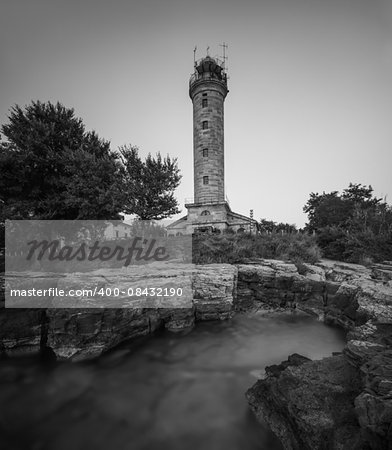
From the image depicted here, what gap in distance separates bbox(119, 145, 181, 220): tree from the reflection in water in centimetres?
1023

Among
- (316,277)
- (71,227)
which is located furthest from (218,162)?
(316,277)

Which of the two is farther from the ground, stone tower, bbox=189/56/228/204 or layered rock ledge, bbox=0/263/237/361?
stone tower, bbox=189/56/228/204

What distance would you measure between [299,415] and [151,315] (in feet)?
15.4

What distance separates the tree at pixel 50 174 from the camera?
12.4 metres

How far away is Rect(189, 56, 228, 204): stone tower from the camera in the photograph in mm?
27344

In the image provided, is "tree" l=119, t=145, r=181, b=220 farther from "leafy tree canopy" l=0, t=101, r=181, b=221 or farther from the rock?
the rock

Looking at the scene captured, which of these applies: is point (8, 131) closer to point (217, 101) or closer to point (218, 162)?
point (218, 162)

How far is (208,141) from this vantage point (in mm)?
27391

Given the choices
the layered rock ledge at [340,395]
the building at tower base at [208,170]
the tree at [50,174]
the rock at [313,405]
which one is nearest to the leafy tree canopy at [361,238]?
the layered rock ledge at [340,395]

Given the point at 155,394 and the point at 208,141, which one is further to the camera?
the point at 208,141

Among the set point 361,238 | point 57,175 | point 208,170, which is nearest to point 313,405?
point 361,238

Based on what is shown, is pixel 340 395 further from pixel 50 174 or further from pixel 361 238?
pixel 50 174

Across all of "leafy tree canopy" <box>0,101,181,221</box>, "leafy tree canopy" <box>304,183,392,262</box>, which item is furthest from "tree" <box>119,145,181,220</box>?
"leafy tree canopy" <box>304,183,392,262</box>

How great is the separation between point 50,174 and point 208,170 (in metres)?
18.2
